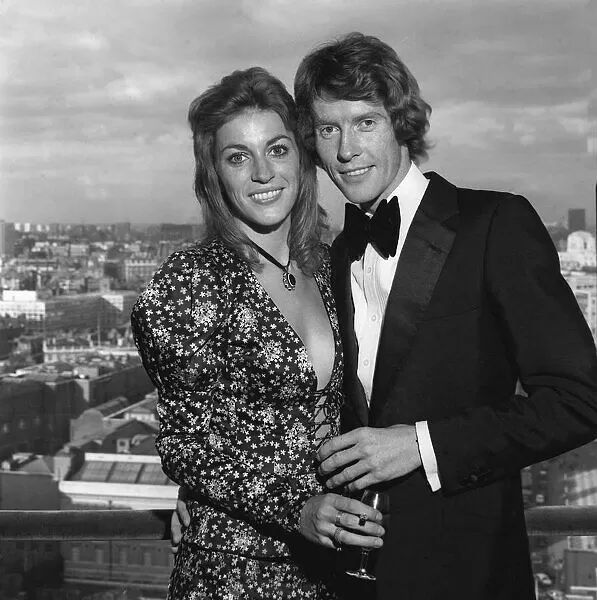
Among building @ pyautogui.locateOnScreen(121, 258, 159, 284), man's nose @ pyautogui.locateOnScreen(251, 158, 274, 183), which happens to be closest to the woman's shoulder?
man's nose @ pyautogui.locateOnScreen(251, 158, 274, 183)

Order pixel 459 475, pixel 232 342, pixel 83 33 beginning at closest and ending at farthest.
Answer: pixel 459 475 < pixel 232 342 < pixel 83 33

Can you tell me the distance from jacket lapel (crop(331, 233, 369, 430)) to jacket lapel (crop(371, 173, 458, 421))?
2.3 inches

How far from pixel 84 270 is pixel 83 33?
4.12m

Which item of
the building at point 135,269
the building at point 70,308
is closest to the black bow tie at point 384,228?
the building at point 135,269

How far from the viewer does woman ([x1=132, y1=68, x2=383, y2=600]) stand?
152 cm

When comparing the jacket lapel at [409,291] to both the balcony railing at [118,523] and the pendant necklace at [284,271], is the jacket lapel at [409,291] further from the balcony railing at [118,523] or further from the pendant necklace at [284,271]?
the balcony railing at [118,523]

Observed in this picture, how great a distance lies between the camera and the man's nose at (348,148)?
1.61 metres

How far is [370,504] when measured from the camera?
1.37 metres

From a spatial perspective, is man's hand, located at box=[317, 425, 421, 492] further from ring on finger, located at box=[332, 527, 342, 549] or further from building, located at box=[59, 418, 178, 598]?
building, located at box=[59, 418, 178, 598]

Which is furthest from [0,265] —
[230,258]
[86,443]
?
[230,258]

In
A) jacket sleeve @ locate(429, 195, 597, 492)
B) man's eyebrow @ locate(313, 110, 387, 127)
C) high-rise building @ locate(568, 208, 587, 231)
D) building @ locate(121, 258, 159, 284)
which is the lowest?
jacket sleeve @ locate(429, 195, 597, 492)

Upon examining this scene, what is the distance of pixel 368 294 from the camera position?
65.4 inches

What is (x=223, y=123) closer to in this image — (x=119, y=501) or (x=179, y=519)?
(x=179, y=519)

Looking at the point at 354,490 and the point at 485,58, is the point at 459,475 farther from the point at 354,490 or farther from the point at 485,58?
the point at 485,58
